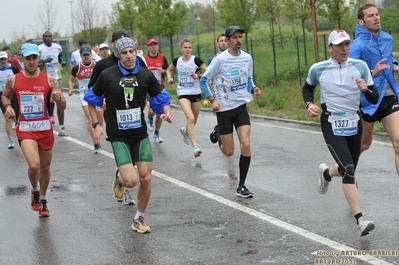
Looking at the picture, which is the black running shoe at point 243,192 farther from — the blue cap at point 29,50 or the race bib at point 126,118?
the blue cap at point 29,50

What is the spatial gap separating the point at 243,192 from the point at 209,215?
1.04 meters

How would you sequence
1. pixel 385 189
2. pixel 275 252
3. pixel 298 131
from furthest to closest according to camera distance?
pixel 298 131
pixel 385 189
pixel 275 252

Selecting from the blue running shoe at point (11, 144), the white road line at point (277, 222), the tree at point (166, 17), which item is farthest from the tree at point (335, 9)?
the white road line at point (277, 222)

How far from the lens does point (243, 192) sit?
9.95 meters

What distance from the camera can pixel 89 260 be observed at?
7.34m

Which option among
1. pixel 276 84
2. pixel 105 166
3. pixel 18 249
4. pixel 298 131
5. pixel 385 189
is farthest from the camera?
pixel 276 84

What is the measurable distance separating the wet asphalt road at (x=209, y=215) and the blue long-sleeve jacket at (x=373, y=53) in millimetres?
1203

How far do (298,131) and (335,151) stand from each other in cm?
839

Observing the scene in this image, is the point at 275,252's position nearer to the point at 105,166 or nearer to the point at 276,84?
the point at 105,166

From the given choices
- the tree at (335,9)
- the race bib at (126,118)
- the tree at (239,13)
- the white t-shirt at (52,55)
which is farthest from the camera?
the tree at (239,13)

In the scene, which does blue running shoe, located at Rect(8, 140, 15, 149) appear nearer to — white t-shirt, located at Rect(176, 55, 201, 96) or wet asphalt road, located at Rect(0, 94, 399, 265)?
wet asphalt road, located at Rect(0, 94, 399, 265)

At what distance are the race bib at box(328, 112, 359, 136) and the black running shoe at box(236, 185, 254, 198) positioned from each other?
2064mm

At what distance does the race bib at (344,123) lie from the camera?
8.09 metres

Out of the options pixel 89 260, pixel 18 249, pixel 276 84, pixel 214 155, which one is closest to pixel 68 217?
pixel 18 249
